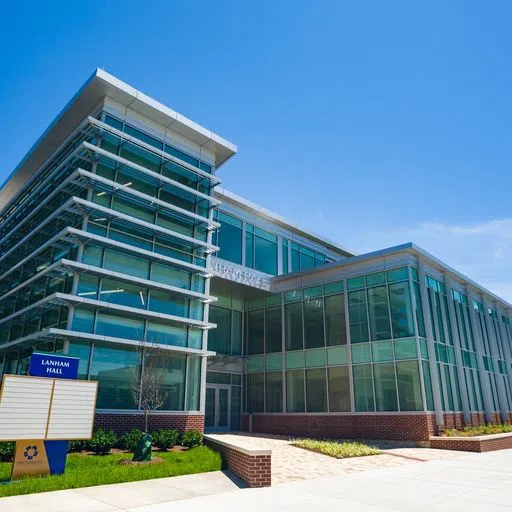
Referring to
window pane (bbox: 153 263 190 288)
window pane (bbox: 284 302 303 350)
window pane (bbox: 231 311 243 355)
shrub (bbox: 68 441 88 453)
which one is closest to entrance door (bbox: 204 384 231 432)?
window pane (bbox: 231 311 243 355)

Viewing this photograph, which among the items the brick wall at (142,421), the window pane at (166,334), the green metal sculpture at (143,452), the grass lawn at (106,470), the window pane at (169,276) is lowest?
the grass lawn at (106,470)

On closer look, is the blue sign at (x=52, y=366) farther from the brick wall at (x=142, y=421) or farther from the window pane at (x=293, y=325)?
the window pane at (x=293, y=325)

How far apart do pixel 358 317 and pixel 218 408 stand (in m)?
10.4

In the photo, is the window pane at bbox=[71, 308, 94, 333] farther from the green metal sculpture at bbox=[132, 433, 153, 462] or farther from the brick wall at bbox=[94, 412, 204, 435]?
the green metal sculpture at bbox=[132, 433, 153, 462]

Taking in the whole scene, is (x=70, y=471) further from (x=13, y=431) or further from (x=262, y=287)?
(x=262, y=287)

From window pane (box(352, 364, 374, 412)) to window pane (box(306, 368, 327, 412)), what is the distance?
6.88 ft

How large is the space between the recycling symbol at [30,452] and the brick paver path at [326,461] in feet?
18.1

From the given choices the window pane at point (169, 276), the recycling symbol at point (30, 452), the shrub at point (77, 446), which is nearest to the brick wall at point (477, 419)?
the window pane at point (169, 276)

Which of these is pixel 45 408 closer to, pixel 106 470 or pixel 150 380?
pixel 106 470

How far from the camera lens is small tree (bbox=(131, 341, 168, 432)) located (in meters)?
16.7

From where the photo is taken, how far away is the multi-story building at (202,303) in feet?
60.3

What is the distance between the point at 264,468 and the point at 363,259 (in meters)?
15.7

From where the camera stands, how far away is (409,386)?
21734 mm

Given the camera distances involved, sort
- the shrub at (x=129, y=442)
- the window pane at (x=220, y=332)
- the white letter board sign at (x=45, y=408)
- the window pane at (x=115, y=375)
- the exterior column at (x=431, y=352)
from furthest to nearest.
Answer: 1. the window pane at (x=220, y=332)
2. the exterior column at (x=431, y=352)
3. the window pane at (x=115, y=375)
4. the shrub at (x=129, y=442)
5. the white letter board sign at (x=45, y=408)
